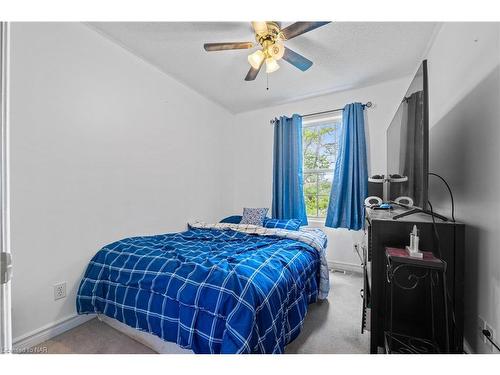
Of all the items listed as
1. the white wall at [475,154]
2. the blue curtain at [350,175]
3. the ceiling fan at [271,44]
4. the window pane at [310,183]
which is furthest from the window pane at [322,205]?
the ceiling fan at [271,44]

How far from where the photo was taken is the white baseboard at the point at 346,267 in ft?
9.68

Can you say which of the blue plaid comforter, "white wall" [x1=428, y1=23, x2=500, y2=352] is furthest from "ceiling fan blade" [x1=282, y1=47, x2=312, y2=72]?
the blue plaid comforter

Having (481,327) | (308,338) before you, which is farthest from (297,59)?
(308,338)

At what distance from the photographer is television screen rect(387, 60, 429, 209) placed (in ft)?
3.85

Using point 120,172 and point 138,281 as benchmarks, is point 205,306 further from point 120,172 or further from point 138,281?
point 120,172

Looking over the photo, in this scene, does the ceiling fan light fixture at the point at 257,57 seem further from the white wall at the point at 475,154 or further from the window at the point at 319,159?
the window at the point at 319,159

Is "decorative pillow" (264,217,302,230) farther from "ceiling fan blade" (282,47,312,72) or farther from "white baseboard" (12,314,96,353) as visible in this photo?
"white baseboard" (12,314,96,353)

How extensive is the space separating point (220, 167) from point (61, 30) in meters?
2.38

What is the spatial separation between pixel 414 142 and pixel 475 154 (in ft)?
1.00

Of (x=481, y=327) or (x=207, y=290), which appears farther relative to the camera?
(x=207, y=290)

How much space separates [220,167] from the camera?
3682 millimetres

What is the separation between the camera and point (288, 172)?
3.38m

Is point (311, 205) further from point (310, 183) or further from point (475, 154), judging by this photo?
point (475, 154)

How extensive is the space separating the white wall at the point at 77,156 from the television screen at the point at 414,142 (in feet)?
8.07
